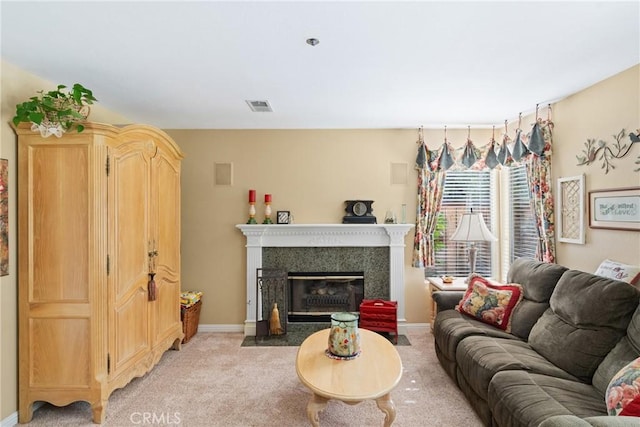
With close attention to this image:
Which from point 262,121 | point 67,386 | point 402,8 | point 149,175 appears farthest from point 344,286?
point 402,8

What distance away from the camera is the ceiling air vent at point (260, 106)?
3.26 meters

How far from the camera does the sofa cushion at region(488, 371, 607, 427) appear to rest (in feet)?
5.82

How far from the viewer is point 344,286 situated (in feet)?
14.1

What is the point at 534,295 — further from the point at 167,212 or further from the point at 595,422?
the point at 167,212

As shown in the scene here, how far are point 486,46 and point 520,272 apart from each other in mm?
2025

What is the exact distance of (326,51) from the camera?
2215mm

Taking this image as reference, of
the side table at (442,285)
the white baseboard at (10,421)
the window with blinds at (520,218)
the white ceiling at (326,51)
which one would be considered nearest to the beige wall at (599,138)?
the white ceiling at (326,51)

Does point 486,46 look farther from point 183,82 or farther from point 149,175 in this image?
point 149,175

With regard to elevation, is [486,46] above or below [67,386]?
above

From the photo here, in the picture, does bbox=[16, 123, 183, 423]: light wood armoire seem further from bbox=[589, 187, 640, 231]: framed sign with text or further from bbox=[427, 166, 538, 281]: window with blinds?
bbox=[589, 187, 640, 231]: framed sign with text

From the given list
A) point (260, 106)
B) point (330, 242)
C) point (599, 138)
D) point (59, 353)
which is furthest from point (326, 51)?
point (59, 353)

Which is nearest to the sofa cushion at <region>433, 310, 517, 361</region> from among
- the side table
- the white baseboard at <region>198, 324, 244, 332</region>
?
the side table

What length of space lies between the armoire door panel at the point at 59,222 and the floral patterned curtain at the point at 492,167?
339 centimetres

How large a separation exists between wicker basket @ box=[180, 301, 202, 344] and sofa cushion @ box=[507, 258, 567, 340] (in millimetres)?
3264
